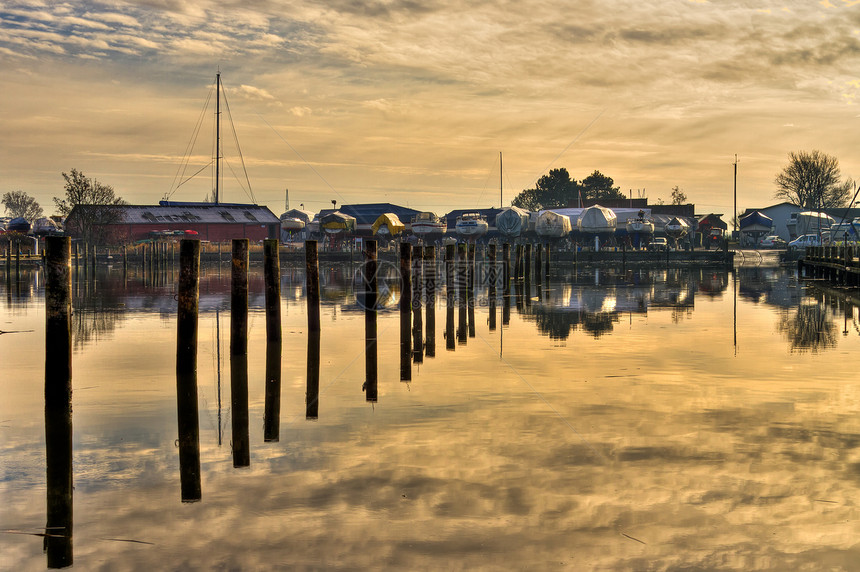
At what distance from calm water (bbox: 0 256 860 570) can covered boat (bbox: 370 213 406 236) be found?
77.7 metres

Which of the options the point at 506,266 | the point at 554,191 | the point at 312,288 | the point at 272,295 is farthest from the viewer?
the point at 554,191

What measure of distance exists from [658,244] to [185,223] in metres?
53.7

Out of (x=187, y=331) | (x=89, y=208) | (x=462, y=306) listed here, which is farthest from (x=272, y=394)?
(x=89, y=208)

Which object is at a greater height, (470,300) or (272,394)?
(470,300)

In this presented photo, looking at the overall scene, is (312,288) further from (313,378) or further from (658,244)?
(658,244)

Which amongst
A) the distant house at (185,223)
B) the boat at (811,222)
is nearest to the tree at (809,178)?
the boat at (811,222)

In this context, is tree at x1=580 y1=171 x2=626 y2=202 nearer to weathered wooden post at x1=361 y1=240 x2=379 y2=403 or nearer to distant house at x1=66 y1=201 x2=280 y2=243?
distant house at x1=66 y1=201 x2=280 y2=243

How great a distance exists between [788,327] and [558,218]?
72545 mm

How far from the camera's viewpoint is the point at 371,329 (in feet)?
79.9

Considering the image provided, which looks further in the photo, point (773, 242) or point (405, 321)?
point (773, 242)

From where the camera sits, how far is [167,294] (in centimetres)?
4106

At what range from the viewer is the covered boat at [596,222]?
103 meters

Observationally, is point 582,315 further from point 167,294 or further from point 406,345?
point 167,294

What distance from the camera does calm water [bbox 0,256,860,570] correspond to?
7543mm
